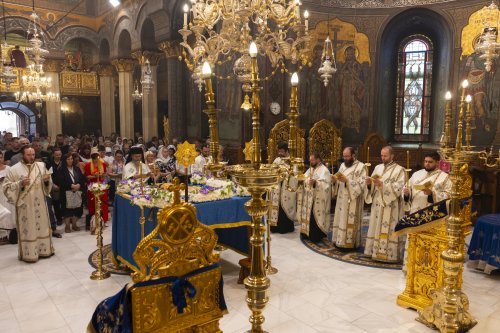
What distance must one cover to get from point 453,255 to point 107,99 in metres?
21.5

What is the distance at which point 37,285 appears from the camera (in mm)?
5922

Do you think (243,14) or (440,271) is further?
(243,14)

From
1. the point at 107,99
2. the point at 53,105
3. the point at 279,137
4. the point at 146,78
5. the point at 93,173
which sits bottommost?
the point at 93,173

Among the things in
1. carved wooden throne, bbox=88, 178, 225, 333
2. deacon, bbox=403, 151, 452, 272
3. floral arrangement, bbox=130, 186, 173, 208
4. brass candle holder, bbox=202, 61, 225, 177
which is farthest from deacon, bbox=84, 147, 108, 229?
brass candle holder, bbox=202, 61, 225, 177

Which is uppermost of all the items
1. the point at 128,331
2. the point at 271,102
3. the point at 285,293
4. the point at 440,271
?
the point at 271,102

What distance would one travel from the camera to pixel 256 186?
238 cm

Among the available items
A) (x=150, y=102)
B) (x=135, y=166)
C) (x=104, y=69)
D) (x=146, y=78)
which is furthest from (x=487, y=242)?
(x=104, y=69)

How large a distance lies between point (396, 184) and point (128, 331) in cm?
538

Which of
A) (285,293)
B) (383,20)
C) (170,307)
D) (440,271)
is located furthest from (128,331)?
(383,20)

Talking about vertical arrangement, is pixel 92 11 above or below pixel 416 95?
above

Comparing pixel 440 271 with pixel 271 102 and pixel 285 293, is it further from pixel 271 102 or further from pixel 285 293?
pixel 271 102

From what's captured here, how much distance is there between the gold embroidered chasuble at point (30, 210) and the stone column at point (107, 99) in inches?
644

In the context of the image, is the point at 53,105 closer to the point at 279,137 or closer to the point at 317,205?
the point at 279,137

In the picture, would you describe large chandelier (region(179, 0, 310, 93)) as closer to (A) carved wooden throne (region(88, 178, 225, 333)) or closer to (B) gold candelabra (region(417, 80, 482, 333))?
(B) gold candelabra (region(417, 80, 482, 333))
